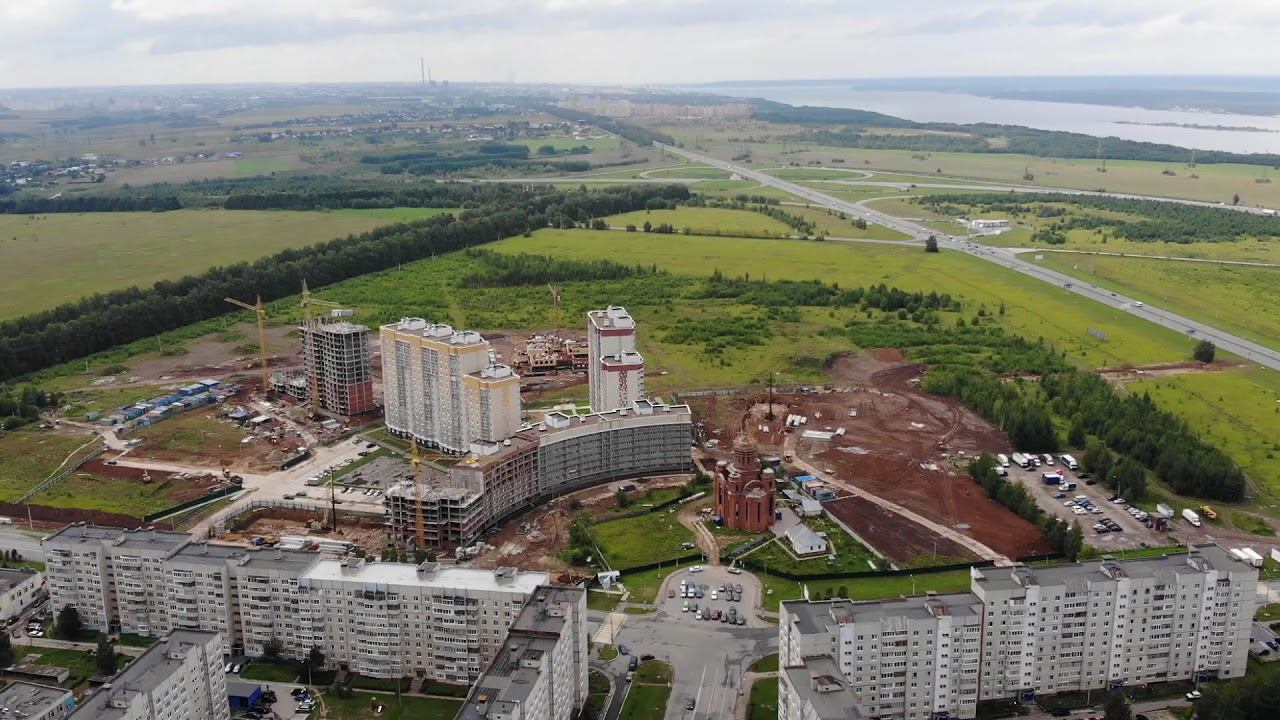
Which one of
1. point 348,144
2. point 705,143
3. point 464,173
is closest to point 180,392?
point 464,173

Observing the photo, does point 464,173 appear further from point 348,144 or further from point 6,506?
point 6,506

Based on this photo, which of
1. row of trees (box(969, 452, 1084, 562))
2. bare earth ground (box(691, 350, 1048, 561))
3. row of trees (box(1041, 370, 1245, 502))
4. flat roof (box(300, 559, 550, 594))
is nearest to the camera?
flat roof (box(300, 559, 550, 594))

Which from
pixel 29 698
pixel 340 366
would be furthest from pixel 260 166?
pixel 29 698

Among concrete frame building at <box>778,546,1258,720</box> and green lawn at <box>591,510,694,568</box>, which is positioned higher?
concrete frame building at <box>778,546,1258,720</box>

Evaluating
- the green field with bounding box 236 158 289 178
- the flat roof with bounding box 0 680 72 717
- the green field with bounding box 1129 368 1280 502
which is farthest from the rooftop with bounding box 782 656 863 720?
the green field with bounding box 236 158 289 178

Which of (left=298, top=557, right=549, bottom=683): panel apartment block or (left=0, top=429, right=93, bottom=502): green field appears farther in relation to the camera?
(left=0, top=429, right=93, bottom=502): green field

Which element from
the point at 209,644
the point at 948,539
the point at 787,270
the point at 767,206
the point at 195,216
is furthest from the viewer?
the point at 767,206

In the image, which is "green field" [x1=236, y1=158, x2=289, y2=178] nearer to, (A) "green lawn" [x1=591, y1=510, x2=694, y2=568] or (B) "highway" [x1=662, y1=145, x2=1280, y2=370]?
(B) "highway" [x1=662, y1=145, x2=1280, y2=370]

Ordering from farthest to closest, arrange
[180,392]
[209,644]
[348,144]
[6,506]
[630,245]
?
[348,144] → [630,245] → [180,392] → [6,506] → [209,644]
